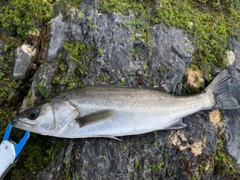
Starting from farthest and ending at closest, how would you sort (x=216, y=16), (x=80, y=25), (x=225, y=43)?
(x=216, y=16) < (x=225, y=43) < (x=80, y=25)

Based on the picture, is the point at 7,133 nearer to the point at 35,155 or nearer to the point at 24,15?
the point at 35,155

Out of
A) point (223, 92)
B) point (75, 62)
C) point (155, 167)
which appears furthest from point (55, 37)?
point (223, 92)

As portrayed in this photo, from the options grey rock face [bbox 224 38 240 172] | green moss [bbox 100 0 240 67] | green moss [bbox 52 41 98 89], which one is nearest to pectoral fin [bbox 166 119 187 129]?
grey rock face [bbox 224 38 240 172]

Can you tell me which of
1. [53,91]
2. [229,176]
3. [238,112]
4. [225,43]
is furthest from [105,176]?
[225,43]

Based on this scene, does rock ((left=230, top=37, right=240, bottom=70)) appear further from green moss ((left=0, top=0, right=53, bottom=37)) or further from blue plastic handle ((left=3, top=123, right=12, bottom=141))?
blue plastic handle ((left=3, top=123, right=12, bottom=141))

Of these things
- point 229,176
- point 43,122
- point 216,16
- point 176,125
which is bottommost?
point 229,176

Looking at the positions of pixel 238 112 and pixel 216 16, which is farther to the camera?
pixel 216 16

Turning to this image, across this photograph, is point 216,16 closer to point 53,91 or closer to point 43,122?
point 53,91
